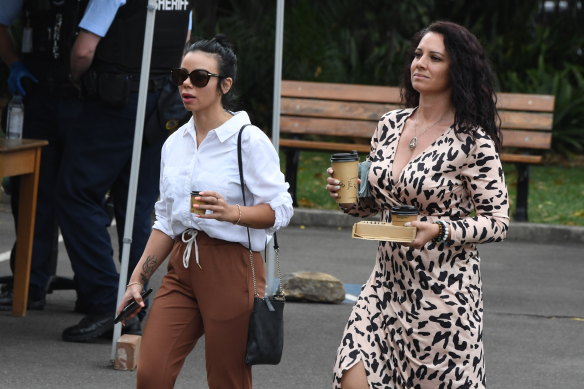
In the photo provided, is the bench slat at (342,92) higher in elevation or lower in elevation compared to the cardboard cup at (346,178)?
higher

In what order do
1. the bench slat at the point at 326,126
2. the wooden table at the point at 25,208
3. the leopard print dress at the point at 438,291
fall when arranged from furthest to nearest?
1. the bench slat at the point at 326,126
2. the wooden table at the point at 25,208
3. the leopard print dress at the point at 438,291

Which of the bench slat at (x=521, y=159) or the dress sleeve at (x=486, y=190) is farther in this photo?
the bench slat at (x=521, y=159)

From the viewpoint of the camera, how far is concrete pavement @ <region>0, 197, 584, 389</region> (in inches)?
271

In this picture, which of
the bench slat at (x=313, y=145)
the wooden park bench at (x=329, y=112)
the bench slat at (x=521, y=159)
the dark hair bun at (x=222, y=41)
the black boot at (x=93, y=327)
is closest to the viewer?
the dark hair bun at (x=222, y=41)

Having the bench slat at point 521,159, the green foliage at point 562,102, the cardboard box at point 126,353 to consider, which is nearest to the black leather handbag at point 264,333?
the cardboard box at point 126,353

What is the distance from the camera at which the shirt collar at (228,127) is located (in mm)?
4957

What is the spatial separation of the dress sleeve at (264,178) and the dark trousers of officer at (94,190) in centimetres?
245

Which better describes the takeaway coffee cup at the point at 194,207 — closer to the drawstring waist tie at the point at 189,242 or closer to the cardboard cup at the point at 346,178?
the drawstring waist tie at the point at 189,242

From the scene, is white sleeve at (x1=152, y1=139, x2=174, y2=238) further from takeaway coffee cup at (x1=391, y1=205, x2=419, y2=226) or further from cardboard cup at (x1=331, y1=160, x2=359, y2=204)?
takeaway coffee cup at (x1=391, y1=205, x2=419, y2=226)

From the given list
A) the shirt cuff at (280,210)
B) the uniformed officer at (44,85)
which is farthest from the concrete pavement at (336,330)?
the shirt cuff at (280,210)

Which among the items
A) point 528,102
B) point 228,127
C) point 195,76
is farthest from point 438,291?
point 528,102

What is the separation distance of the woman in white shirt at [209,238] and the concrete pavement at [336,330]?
5.86 feet

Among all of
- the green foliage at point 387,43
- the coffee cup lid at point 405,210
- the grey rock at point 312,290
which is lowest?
the grey rock at point 312,290

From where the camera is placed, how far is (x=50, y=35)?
7.62 metres
